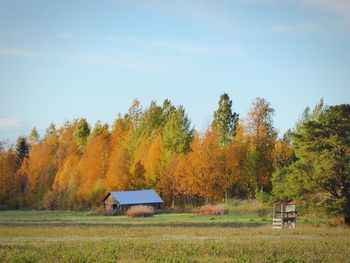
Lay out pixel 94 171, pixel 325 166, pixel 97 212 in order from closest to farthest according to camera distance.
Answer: pixel 325 166, pixel 97 212, pixel 94 171

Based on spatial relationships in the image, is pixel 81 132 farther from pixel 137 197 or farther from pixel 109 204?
pixel 137 197

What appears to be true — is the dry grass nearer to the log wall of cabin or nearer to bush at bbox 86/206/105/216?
bush at bbox 86/206/105/216

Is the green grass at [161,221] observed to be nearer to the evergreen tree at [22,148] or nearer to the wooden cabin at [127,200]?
the wooden cabin at [127,200]

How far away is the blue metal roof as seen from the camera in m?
86.8

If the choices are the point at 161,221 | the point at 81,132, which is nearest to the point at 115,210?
the point at 161,221

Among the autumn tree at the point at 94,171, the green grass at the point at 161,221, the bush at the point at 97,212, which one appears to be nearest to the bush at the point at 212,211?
the green grass at the point at 161,221

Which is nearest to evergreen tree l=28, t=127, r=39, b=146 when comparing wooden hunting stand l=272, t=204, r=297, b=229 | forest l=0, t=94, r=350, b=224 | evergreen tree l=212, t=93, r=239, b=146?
forest l=0, t=94, r=350, b=224

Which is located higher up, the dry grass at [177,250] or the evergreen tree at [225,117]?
the evergreen tree at [225,117]

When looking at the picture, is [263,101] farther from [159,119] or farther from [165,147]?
[159,119]

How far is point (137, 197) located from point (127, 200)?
181cm

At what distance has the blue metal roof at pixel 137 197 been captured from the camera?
8681 centimetres

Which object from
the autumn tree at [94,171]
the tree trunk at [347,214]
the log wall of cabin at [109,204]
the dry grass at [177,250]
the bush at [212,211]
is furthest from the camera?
the autumn tree at [94,171]

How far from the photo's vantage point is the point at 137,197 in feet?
289

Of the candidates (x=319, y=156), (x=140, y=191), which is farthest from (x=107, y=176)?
(x=319, y=156)
